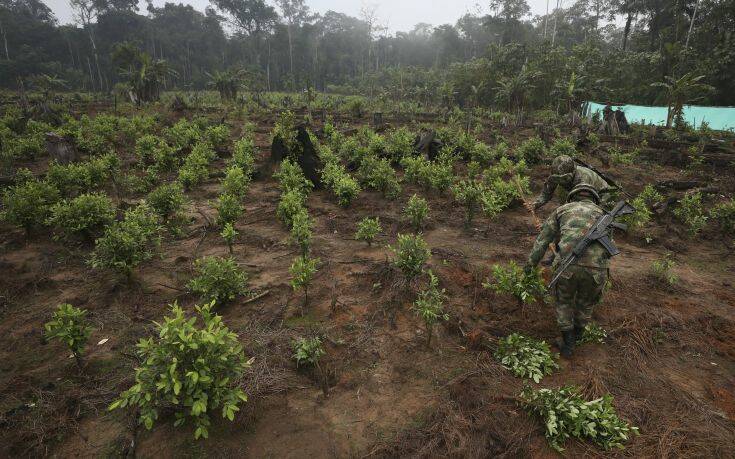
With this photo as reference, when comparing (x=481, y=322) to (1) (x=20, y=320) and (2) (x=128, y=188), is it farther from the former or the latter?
(2) (x=128, y=188)

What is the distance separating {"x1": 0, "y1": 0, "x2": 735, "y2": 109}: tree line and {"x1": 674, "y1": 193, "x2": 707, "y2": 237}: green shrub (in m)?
14.5

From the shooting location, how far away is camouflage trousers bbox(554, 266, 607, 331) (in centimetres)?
434

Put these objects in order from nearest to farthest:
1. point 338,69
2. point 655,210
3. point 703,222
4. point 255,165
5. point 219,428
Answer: point 219,428 < point 703,222 < point 655,210 < point 255,165 < point 338,69

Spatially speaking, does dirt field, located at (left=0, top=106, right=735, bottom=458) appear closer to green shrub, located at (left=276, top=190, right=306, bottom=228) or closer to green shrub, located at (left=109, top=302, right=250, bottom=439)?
green shrub, located at (left=109, top=302, right=250, bottom=439)

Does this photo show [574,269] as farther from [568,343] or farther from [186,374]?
[186,374]

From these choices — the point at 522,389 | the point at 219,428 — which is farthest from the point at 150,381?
the point at 522,389

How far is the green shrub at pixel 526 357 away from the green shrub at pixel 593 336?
22.7 inches

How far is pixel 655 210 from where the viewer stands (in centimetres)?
948

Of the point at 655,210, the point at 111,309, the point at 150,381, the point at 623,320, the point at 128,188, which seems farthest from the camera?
the point at 128,188

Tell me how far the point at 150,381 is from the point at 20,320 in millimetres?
3949

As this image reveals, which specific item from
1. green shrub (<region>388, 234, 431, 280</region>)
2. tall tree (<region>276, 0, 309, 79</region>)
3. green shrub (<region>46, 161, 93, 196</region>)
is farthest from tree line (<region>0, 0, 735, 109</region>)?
green shrub (<region>388, 234, 431, 280</region>)

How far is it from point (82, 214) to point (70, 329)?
4.02 meters

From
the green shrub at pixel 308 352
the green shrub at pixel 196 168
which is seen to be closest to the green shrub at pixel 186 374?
the green shrub at pixel 308 352

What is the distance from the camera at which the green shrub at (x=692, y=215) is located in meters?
8.30
